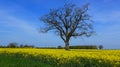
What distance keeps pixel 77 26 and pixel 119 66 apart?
41272 millimetres

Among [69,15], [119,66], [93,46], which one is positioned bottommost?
[119,66]

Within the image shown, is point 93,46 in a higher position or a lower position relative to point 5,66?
higher

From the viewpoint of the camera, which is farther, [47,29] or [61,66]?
[47,29]

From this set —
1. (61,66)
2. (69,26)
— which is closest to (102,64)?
(61,66)

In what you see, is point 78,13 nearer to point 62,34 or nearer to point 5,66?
point 62,34

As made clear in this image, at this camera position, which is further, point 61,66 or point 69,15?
point 69,15

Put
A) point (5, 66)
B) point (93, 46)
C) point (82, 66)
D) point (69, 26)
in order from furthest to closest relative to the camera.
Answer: point (93, 46)
point (69, 26)
point (82, 66)
point (5, 66)

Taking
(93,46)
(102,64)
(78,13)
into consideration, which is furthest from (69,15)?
(102,64)

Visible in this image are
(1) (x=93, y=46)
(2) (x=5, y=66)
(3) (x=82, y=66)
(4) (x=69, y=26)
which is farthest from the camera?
(1) (x=93, y=46)

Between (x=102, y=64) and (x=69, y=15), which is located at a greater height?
(x=69, y=15)

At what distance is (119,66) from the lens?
43.7ft

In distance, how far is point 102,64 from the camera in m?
14.9

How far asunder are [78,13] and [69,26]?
359cm

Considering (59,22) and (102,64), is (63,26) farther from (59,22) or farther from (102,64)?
(102,64)
